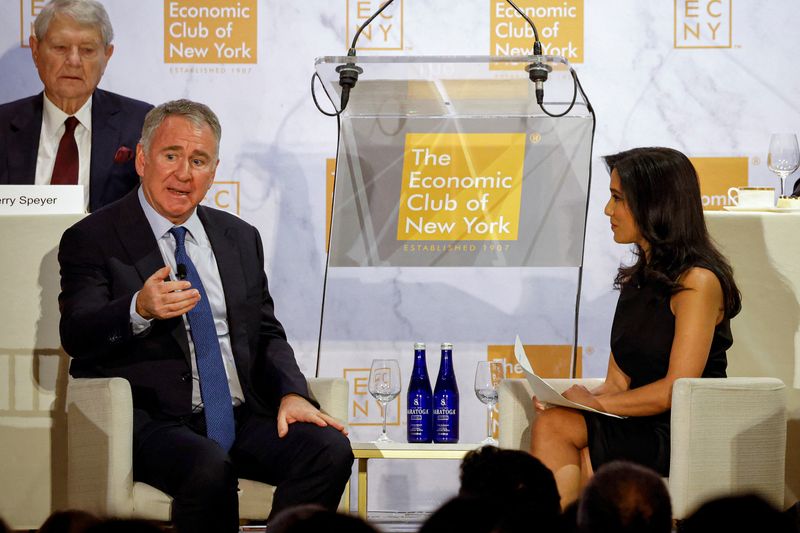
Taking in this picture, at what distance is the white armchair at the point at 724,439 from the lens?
8.39ft

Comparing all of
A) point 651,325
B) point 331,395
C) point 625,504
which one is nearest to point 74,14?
point 331,395

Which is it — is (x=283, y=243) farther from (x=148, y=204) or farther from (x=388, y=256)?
(x=148, y=204)

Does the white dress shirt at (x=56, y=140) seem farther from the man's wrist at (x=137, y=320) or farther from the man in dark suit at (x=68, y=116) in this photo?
the man's wrist at (x=137, y=320)

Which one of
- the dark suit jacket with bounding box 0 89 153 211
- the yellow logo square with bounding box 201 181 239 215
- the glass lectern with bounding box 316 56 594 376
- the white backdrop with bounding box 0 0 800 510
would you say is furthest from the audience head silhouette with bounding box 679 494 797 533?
the yellow logo square with bounding box 201 181 239 215

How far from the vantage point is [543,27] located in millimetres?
4309

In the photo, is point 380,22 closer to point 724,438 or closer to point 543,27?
point 543,27

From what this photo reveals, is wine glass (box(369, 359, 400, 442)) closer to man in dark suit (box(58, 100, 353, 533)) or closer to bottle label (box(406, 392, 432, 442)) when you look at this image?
bottle label (box(406, 392, 432, 442))

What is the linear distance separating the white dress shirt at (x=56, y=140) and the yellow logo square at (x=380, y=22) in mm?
1173

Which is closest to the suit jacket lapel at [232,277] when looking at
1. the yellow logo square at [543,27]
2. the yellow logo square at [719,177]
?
the yellow logo square at [543,27]

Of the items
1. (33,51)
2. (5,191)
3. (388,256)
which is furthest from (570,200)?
(33,51)

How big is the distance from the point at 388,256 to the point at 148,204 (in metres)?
0.99

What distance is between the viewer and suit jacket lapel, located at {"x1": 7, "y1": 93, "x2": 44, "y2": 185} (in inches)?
150

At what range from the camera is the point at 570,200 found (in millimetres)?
3438

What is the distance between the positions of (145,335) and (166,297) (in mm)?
265
